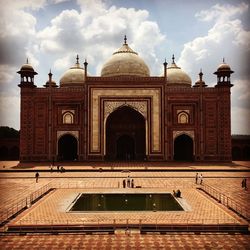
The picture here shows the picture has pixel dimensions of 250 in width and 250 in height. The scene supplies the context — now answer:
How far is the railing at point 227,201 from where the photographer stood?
30.6 feet

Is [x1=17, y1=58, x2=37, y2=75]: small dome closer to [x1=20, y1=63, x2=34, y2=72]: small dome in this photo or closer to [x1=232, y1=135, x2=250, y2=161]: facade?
[x1=20, y1=63, x2=34, y2=72]: small dome

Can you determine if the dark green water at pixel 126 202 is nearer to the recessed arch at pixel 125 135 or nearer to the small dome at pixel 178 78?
the recessed arch at pixel 125 135

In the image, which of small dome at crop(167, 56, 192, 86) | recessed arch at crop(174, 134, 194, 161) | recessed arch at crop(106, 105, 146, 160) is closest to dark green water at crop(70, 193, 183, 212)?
recessed arch at crop(106, 105, 146, 160)

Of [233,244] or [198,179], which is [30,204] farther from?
[198,179]

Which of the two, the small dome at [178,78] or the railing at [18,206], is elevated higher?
the small dome at [178,78]

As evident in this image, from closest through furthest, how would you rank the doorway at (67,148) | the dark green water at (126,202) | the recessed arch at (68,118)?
the dark green water at (126,202) → the recessed arch at (68,118) → the doorway at (67,148)

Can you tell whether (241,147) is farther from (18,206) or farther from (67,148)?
(18,206)

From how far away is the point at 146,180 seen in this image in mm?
15484

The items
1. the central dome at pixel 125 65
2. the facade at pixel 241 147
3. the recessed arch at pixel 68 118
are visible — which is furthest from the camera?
the facade at pixel 241 147

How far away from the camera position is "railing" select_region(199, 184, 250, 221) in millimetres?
9314

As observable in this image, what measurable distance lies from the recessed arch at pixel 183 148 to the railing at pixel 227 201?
11.4 meters

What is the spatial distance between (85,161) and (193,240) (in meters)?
16.5

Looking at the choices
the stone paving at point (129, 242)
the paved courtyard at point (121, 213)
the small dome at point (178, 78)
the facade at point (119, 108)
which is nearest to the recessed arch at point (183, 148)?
the facade at point (119, 108)

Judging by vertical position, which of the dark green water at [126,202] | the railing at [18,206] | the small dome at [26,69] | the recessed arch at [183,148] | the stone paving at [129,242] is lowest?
the stone paving at [129,242]
